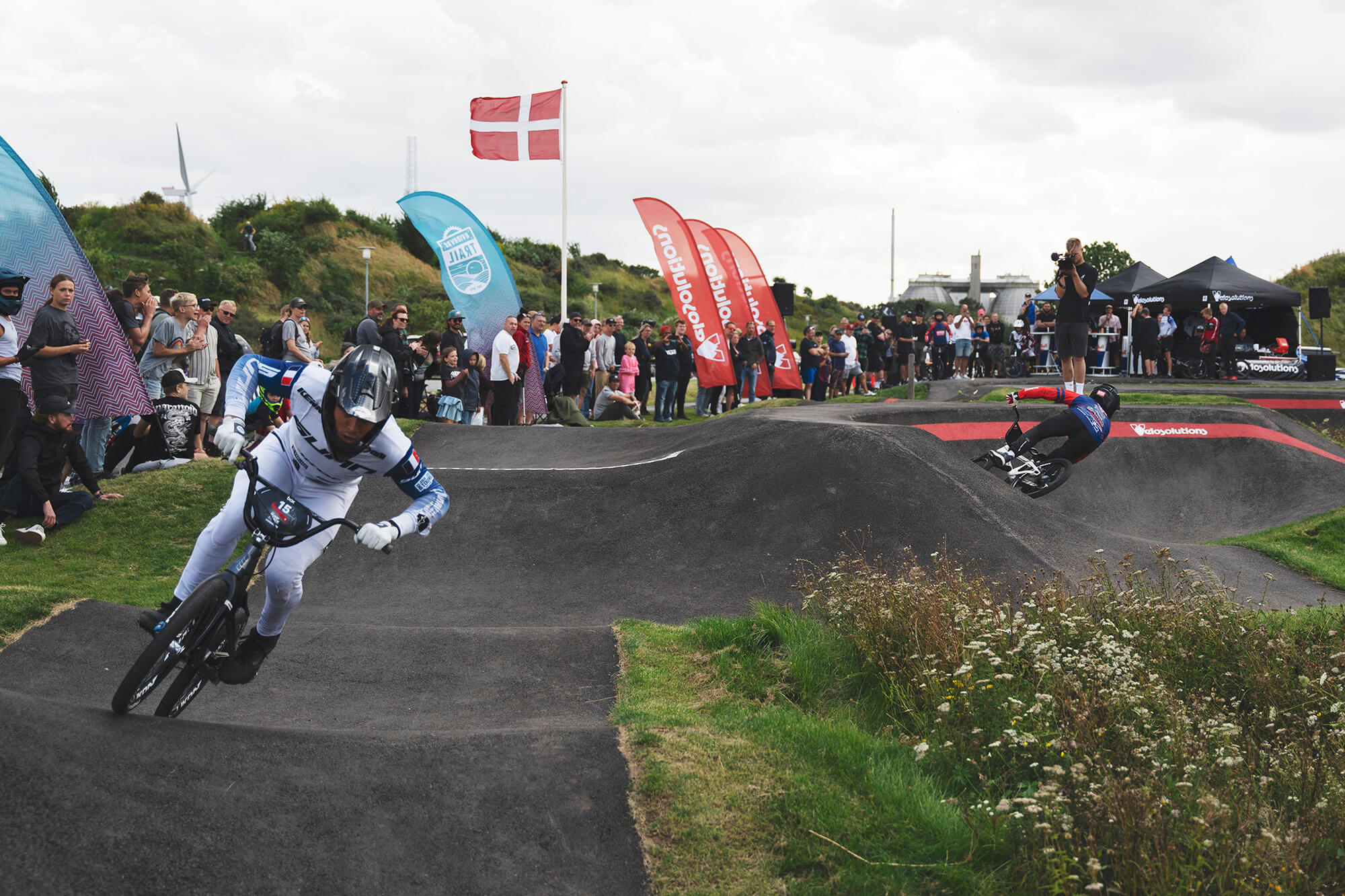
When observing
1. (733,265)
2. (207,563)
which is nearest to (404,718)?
(207,563)

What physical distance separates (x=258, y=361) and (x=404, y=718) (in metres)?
2.55

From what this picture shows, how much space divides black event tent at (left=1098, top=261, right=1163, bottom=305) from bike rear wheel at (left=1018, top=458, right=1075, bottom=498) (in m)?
19.4

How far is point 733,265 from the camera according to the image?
23.2m

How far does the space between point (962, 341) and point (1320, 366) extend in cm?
989

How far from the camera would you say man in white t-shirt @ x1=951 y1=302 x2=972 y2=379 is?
89.6 feet

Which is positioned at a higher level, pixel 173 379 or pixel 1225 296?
pixel 1225 296

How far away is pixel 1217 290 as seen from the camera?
26922mm

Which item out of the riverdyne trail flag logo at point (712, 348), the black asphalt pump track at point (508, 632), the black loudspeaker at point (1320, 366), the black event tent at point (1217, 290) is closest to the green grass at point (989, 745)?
the black asphalt pump track at point (508, 632)

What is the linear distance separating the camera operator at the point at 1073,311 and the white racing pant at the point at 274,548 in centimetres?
975

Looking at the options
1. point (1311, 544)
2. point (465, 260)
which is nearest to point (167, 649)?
point (1311, 544)

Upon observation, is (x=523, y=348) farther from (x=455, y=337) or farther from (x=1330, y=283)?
(x=1330, y=283)

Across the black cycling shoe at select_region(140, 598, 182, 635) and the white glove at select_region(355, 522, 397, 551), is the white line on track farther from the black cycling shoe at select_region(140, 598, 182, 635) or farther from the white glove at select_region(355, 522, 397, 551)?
the white glove at select_region(355, 522, 397, 551)

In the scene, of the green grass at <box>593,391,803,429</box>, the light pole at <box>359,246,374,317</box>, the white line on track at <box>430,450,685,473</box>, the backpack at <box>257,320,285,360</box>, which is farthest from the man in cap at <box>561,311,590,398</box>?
the light pole at <box>359,246,374,317</box>

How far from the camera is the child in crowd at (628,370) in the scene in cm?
2047
